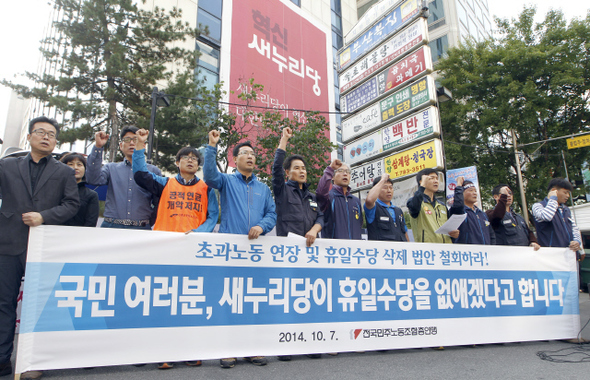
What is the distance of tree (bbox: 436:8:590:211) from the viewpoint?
13.7m

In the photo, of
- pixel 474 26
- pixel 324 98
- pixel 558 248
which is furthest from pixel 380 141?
pixel 474 26

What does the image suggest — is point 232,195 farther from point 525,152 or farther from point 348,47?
point 525,152

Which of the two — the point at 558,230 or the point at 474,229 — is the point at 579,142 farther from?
the point at 474,229

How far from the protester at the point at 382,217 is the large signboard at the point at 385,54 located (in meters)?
6.61

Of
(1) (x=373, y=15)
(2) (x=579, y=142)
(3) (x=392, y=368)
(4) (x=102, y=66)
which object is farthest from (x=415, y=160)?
(4) (x=102, y=66)

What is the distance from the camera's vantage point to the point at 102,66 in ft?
39.2

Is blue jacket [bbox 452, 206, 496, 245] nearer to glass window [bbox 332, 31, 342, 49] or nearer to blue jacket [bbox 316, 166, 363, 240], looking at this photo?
blue jacket [bbox 316, 166, 363, 240]

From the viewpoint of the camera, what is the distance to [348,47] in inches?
482

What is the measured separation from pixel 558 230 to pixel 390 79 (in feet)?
22.0

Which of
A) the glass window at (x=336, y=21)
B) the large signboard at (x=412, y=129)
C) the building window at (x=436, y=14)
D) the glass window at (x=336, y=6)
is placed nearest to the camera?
the large signboard at (x=412, y=129)

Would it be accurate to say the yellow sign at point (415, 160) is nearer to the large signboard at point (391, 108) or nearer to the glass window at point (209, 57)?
the large signboard at point (391, 108)

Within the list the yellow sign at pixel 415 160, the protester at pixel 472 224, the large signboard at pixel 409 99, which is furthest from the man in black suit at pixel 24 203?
the large signboard at pixel 409 99

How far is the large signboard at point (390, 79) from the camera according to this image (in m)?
9.25

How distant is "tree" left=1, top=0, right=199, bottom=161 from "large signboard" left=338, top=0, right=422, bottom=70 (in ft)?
19.3
